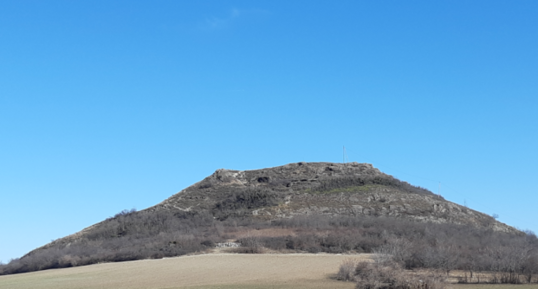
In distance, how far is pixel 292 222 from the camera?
152ft

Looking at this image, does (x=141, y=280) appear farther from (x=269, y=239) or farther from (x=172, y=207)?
(x=172, y=207)

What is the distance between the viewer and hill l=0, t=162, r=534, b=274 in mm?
38594

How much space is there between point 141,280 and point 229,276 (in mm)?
4703

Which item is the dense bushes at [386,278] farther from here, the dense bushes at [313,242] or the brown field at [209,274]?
the dense bushes at [313,242]

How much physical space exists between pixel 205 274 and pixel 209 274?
0.24m

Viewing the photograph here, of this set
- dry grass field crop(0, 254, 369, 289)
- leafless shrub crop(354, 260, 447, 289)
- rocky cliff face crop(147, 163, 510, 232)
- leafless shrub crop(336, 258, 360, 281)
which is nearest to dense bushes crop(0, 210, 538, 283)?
dry grass field crop(0, 254, 369, 289)

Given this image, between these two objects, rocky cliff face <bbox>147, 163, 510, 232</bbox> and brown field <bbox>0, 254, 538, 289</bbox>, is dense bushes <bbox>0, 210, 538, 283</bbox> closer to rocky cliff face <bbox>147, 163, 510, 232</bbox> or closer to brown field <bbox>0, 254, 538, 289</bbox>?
brown field <bbox>0, 254, 538, 289</bbox>

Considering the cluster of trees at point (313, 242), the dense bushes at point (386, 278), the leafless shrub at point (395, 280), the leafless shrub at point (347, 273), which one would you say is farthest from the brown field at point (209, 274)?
the cluster of trees at point (313, 242)

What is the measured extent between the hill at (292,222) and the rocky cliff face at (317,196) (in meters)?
0.12

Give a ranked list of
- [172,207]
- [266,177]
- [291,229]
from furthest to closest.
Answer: [266,177] < [172,207] < [291,229]

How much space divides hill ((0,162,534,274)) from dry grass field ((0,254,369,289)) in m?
3.60

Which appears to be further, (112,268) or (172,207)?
(172,207)

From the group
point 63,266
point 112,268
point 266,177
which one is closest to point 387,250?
point 112,268

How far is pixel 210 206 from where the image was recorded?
191 feet
